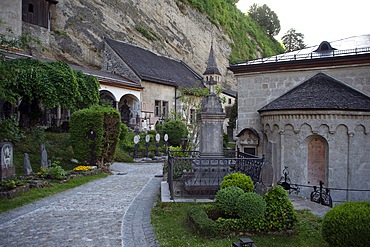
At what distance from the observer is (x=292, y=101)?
12.4 meters

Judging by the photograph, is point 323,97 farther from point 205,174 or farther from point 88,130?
point 88,130

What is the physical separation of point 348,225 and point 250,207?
168 centimetres

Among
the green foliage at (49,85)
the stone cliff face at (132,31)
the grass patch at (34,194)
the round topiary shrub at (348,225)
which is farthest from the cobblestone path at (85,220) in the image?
the stone cliff face at (132,31)

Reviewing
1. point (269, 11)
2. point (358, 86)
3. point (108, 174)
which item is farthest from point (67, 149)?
point (269, 11)

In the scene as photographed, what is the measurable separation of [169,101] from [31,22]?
1446 centimetres

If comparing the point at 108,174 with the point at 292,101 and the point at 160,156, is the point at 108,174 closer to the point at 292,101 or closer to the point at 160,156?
the point at 160,156

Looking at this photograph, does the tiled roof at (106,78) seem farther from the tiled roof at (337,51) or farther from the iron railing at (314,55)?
the iron railing at (314,55)

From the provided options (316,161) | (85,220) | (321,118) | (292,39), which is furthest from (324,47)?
(292,39)

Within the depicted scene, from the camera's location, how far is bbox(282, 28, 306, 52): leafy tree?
193 feet

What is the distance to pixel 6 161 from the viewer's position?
8828 millimetres

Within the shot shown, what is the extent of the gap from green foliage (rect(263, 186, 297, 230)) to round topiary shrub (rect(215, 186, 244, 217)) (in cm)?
66

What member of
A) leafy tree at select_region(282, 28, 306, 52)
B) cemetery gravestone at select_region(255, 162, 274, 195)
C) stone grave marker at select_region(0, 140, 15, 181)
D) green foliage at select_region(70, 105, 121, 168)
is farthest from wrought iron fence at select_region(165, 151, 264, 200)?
leafy tree at select_region(282, 28, 306, 52)

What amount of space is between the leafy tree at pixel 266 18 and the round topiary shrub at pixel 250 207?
67065 mm

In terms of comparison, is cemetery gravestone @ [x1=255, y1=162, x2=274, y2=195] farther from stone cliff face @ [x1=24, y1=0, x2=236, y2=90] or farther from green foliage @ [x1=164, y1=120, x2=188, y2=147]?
stone cliff face @ [x1=24, y1=0, x2=236, y2=90]
